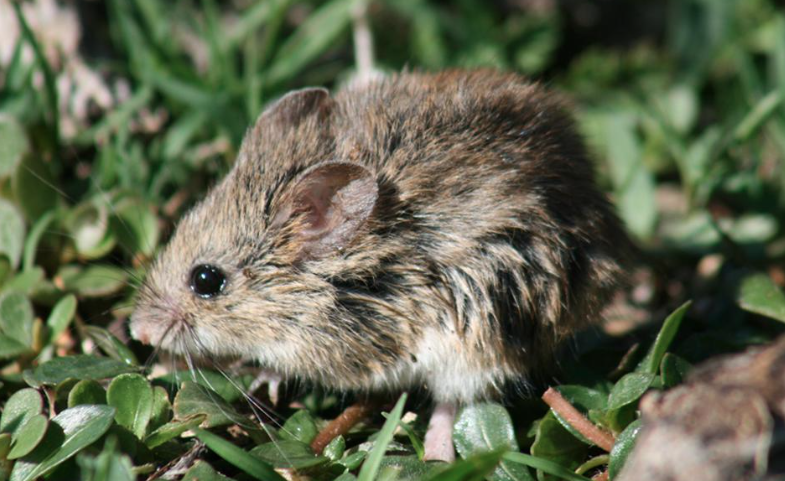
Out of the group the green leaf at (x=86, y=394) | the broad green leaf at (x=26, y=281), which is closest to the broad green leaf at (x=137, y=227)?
the broad green leaf at (x=26, y=281)

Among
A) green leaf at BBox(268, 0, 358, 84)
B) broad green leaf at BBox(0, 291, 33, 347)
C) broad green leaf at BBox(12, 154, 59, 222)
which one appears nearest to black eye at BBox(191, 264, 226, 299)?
broad green leaf at BBox(0, 291, 33, 347)

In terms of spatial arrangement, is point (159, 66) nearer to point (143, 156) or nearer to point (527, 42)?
point (143, 156)

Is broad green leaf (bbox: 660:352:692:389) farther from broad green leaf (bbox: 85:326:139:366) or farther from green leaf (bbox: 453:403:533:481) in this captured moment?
broad green leaf (bbox: 85:326:139:366)

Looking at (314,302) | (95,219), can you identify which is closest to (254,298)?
(314,302)

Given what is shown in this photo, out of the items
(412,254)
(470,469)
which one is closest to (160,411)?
(412,254)

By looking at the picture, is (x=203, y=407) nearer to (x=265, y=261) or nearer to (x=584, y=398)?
(x=265, y=261)

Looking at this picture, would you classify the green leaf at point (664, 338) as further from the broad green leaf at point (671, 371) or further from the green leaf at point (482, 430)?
the green leaf at point (482, 430)
